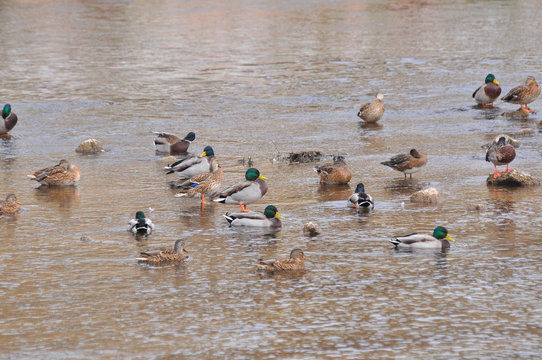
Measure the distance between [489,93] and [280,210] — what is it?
38.4 feet

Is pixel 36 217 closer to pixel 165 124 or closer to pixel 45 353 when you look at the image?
pixel 45 353

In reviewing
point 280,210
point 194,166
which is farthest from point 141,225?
point 194,166

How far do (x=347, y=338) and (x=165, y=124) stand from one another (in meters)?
15.7

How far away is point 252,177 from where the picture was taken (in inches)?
642

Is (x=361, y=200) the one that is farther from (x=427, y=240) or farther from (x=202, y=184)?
(x=202, y=184)

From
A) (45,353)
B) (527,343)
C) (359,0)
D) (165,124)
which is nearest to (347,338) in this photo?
(527,343)

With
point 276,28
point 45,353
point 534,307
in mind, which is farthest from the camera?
point 276,28

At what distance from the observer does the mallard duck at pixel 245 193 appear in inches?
627

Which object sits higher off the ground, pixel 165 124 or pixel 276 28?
pixel 276 28

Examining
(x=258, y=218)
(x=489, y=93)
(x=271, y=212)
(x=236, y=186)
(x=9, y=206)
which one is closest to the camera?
(x=271, y=212)

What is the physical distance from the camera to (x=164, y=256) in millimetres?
12750

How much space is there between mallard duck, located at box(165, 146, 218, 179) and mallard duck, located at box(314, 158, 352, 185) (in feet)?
6.94

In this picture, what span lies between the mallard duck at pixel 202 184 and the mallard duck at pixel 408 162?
3357mm

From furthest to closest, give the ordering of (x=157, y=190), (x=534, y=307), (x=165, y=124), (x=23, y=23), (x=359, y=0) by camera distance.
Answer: (x=359, y=0) < (x=23, y=23) < (x=165, y=124) < (x=157, y=190) < (x=534, y=307)
